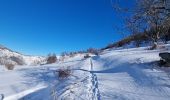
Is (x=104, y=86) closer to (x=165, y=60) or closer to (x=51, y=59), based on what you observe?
(x=165, y=60)

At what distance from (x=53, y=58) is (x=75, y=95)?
53.8 ft

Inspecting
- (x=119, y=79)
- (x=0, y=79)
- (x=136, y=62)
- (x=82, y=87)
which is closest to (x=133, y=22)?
(x=136, y=62)

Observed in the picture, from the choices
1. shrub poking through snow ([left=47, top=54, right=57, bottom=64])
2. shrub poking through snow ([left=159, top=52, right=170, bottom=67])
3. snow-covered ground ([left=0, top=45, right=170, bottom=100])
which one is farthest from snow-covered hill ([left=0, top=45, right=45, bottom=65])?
shrub poking through snow ([left=159, top=52, right=170, bottom=67])

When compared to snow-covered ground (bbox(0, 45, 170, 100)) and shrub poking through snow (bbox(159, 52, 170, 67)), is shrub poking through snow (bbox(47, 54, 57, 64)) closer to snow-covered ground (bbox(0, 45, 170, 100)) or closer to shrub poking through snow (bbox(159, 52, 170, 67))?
snow-covered ground (bbox(0, 45, 170, 100))

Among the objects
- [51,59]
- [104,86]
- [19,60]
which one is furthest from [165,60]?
[19,60]

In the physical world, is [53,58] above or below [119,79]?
above

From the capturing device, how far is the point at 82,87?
30.6 feet

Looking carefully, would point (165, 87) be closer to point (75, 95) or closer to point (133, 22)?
point (75, 95)

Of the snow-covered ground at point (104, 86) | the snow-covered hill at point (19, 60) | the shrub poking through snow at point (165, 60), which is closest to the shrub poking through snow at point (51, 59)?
the snow-covered hill at point (19, 60)

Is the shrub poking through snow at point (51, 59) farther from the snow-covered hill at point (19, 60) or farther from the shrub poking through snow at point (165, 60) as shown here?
the shrub poking through snow at point (165, 60)

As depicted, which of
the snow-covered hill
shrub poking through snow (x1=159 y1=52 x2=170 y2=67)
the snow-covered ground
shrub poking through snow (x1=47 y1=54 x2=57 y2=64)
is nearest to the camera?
the snow-covered ground

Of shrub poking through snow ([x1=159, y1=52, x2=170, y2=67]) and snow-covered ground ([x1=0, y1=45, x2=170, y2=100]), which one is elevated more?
shrub poking through snow ([x1=159, y1=52, x2=170, y2=67])

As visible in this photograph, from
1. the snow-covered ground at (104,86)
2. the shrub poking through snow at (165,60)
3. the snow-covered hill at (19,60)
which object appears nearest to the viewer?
the snow-covered ground at (104,86)

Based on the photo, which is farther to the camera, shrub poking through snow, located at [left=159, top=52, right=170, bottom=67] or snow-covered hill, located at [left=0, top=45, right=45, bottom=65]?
snow-covered hill, located at [left=0, top=45, right=45, bottom=65]
